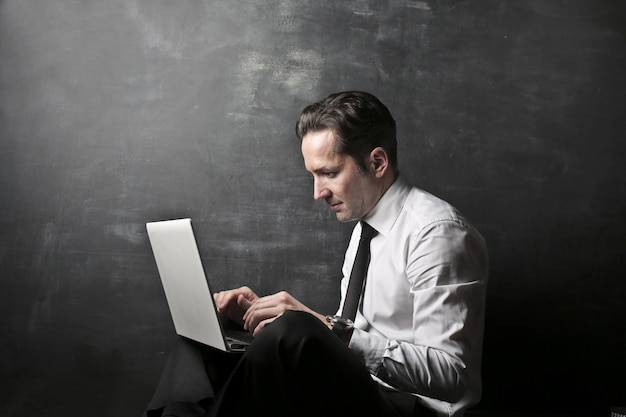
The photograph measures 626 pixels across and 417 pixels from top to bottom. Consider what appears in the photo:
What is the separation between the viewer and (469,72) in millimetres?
2883

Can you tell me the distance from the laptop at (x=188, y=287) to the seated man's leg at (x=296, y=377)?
223 mm

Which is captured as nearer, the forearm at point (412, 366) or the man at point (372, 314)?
the man at point (372, 314)

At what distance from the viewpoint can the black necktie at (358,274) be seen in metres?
2.14

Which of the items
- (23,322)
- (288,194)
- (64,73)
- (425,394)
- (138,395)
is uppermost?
(64,73)

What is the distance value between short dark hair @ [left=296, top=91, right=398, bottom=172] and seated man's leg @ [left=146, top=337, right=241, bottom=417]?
751mm

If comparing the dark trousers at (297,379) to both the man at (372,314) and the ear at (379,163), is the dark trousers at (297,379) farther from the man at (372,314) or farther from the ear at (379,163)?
the ear at (379,163)

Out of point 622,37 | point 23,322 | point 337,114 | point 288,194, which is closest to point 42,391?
point 23,322

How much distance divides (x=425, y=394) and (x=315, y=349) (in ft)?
1.33

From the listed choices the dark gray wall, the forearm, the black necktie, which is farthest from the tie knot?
the dark gray wall

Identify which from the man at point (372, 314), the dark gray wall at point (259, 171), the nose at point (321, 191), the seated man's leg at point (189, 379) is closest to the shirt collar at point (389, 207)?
the man at point (372, 314)

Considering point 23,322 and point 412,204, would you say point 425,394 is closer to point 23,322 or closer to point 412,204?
point 412,204

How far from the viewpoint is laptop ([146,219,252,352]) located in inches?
66.4

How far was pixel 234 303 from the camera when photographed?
2213mm

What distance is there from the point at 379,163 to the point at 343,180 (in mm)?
130
